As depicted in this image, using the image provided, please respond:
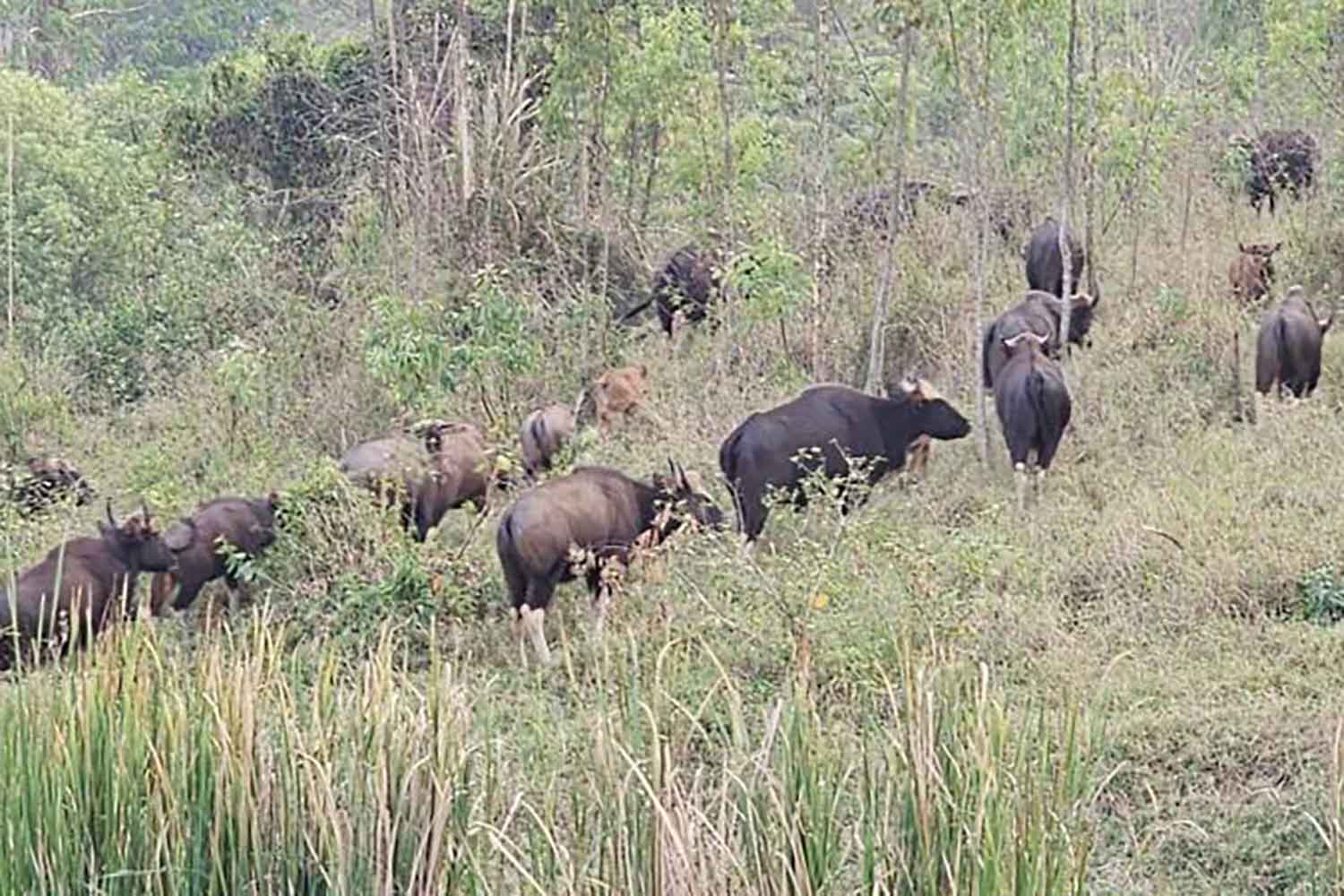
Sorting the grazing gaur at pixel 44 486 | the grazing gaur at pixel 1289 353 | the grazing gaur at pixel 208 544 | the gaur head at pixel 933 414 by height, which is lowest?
the grazing gaur at pixel 44 486

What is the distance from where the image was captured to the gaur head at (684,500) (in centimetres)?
891

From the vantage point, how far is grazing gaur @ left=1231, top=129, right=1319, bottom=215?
1527 cm

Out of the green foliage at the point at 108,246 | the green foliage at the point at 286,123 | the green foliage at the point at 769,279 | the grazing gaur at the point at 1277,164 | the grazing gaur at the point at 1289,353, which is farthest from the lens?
the green foliage at the point at 286,123

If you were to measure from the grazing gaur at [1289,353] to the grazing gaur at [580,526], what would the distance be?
338cm

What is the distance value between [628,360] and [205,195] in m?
5.64

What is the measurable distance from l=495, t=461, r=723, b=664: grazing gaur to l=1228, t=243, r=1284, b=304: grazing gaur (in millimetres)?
4947

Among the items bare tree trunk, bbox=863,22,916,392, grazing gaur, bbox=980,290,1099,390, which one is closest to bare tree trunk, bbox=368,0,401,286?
bare tree trunk, bbox=863,22,916,392

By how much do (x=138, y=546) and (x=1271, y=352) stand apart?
5.96 m

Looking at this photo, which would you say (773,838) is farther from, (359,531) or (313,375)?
(313,375)

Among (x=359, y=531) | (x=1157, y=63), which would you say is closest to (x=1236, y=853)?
(x=359, y=531)

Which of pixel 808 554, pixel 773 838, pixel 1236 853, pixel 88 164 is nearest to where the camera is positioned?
pixel 773 838

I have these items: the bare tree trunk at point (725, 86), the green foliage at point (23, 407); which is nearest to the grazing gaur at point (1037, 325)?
the bare tree trunk at point (725, 86)

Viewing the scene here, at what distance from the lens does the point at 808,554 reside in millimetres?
8281

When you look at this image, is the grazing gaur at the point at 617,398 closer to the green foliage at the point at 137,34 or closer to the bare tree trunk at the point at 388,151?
the bare tree trunk at the point at 388,151
